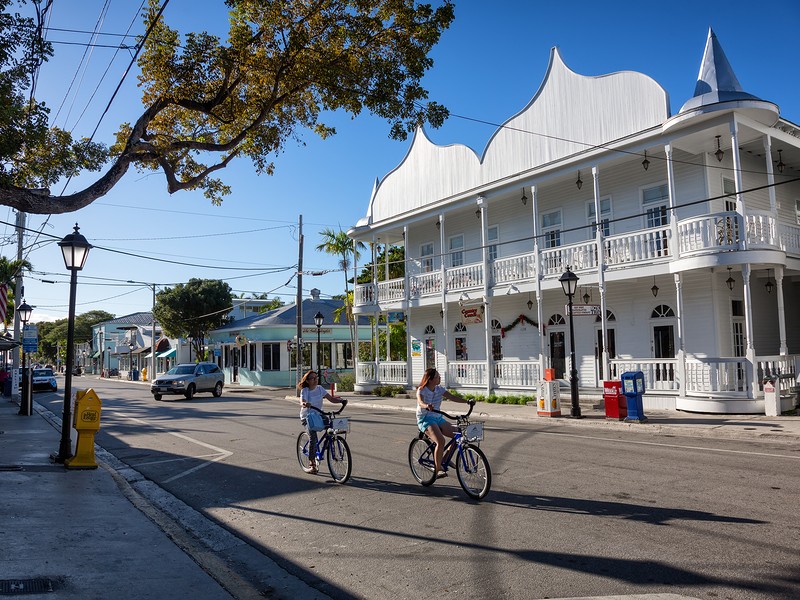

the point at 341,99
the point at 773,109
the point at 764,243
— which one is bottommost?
the point at 764,243

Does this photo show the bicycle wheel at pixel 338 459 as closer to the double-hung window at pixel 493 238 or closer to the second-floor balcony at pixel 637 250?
the second-floor balcony at pixel 637 250

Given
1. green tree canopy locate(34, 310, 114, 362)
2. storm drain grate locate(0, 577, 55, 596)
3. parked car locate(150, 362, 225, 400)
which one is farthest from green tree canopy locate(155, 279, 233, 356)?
green tree canopy locate(34, 310, 114, 362)

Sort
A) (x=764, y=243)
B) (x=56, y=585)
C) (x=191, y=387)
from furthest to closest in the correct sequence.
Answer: (x=191, y=387)
(x=764, y=243)
(x=56, y=585)

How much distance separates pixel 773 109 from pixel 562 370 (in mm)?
10334

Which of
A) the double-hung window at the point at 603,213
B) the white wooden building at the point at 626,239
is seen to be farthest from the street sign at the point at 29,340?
the double-hung window at the point at 603,213

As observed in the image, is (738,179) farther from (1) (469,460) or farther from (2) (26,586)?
(2) (26,586)

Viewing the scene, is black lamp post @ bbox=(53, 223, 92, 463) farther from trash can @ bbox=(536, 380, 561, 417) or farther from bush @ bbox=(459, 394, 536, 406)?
bush @ bbox=(459, 394, 536, 406)

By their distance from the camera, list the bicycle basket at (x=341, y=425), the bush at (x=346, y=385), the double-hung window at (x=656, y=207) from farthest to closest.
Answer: the bush at (x=346, y=385)
the double-hung window at (x=656, y=207)
the bicycle basket at (x=341, y=425)

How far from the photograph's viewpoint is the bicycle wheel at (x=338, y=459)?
891cm

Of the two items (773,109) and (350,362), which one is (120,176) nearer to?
(773,109)

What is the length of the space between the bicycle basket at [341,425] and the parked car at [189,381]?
24.4 m

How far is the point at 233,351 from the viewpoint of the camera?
1861 inches

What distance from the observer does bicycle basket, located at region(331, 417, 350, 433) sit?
8741 millimetres

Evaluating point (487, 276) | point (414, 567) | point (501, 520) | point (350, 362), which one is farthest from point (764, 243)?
point (350, 362)
